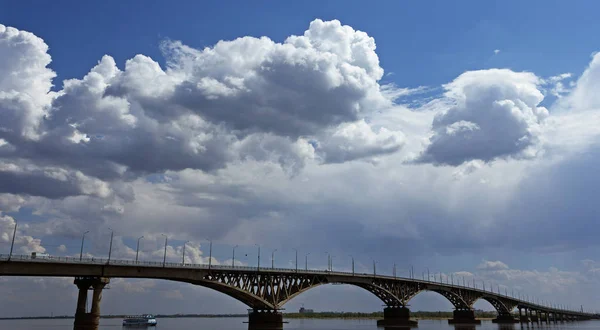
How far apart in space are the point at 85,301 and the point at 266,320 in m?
40.2

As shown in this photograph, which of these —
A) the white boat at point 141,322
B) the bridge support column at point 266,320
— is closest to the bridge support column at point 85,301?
the bridge support column at point 266,320

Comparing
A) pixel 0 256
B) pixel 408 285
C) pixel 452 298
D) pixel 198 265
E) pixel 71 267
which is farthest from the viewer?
pixel 452 298

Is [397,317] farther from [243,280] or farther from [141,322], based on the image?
[141,322]

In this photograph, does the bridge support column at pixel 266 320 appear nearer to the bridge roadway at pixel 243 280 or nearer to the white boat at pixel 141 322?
the bridge roadway at pixel 243 280

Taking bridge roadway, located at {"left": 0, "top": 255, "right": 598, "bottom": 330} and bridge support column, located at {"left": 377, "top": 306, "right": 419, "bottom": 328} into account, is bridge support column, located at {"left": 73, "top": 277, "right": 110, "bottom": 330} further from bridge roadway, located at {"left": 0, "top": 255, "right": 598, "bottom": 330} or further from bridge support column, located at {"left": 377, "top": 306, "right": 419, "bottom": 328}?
bridge support column, located at {"left": 377, "top": 306, "right": 419, "bottom": 328}

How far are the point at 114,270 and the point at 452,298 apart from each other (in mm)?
142694

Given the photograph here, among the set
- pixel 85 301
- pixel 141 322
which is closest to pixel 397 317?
pixel 141 322

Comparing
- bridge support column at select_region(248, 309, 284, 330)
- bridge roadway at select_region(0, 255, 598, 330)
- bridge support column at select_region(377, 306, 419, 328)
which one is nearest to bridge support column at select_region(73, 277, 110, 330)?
bridge roadway at select_region(0, 255, 598, 330)

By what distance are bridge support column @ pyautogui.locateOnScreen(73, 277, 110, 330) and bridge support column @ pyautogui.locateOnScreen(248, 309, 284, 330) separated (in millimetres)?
35398

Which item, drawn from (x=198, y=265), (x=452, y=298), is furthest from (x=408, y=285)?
(x=198, y=265)

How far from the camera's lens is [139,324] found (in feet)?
572

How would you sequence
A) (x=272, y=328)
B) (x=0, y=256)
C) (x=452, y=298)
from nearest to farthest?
1. (x=0, y=256)
2. (x=272, y=328)
3. (x=452, y=298)

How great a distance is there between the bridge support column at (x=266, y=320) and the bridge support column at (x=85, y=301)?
1394 inches

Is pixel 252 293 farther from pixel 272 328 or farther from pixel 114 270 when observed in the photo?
pixel 114 270
